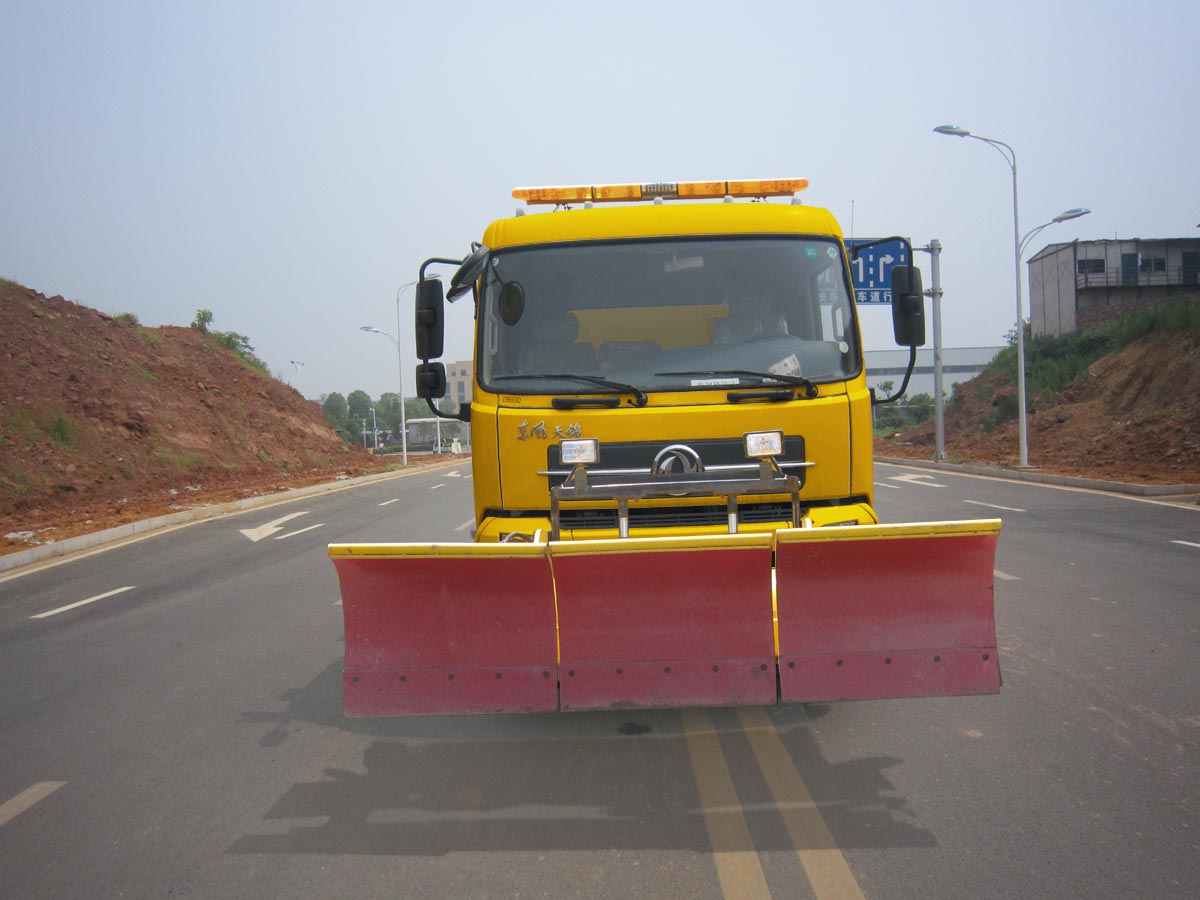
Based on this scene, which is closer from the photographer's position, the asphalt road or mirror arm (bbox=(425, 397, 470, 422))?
the asphalt road

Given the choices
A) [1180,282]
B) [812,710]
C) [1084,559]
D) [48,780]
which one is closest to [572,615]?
[812,710]

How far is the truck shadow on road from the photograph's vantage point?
135 inches

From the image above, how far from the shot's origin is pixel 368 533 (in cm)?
1366

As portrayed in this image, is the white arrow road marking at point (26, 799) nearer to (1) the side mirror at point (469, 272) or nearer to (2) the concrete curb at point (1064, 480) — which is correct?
(1) the side mirror at point (469, 272)

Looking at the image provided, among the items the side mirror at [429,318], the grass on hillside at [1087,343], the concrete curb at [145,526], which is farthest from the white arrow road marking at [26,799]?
the grass on hillside at [1087,343]

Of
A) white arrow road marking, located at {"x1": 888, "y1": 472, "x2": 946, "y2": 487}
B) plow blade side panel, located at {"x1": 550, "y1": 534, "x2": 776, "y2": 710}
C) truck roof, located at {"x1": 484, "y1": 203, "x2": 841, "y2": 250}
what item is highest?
truck roof, located at {"x1": 484, "y1": 203, "x2": 841, "y2": 250}

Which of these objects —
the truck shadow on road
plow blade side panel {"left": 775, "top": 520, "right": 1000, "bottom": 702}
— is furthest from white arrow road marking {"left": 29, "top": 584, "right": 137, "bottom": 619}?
plow blade side panel {"left": 775, "top": 520, "right": 1000, "bottom": 702}

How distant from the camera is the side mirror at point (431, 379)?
5656 millimetres

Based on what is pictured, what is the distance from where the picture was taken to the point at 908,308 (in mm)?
5371

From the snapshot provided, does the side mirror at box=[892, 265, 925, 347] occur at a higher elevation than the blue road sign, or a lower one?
lower

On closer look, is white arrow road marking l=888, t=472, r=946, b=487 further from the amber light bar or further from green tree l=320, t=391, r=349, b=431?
green tree l=320, t=391, r=349, b=431

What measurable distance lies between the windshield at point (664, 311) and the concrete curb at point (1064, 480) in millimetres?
14301

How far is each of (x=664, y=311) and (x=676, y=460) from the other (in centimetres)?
97

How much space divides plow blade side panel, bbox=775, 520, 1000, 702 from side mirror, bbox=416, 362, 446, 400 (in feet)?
8.92
